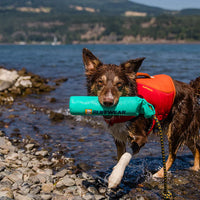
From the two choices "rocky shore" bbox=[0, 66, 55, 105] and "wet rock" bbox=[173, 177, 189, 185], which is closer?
"wet rock" bbox=[173, 177, 189, 185]

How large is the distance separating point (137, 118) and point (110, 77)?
0.90 m

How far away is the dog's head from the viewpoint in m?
4.88

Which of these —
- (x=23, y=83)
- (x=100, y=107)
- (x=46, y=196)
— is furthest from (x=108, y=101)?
(x=23, y=83)

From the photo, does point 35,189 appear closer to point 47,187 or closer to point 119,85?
point 47,187

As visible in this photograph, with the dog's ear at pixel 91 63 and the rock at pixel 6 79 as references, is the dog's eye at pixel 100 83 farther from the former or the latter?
the rock at pixel 6 79

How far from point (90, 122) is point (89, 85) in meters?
5.02

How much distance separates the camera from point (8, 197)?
4535 mm

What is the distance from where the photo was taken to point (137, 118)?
502 centimetres

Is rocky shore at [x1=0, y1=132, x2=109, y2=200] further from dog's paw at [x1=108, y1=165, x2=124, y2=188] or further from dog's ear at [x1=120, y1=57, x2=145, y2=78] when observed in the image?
dog's ear at [x1=120, y1=57, x2=145, y2=78]

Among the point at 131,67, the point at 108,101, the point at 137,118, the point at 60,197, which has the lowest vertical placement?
the point at 60,197

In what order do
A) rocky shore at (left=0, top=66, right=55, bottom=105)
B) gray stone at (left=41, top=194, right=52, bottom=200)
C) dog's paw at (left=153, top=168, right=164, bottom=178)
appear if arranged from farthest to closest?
rocky shore at (left=0, top=66, right=55, bottom=105)
dog's paw at (left=153, top=168, right=164, bottom=178)
gray stone at (left=41, top=194, right=52, bottom=200)

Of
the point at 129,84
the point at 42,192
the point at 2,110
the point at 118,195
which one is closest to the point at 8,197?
the point at 42,192

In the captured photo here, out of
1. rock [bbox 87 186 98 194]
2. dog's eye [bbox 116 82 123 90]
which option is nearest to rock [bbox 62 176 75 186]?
rock [bbox 87 186 98 194]

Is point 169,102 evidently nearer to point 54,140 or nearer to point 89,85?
point 89,85
